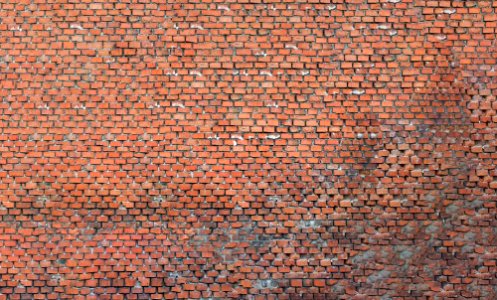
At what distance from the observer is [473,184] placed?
5.25 meters

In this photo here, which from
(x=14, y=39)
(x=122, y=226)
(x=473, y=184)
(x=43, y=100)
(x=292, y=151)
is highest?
(x=14, y=39)

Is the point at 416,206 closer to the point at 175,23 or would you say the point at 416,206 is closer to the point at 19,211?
the point at 175,23

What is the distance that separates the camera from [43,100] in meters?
5.31

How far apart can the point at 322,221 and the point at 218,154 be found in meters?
1.31

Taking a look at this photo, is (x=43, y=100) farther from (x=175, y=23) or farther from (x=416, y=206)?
(x=416, y=206)

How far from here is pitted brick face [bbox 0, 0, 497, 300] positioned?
17.1 ft

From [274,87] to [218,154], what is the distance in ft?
3.08

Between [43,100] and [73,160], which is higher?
[43,100]

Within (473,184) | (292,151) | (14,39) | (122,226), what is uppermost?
(14,39)

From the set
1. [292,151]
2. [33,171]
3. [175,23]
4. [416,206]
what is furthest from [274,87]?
[33,171]

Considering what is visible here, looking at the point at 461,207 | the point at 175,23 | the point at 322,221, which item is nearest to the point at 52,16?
the point at 175,23

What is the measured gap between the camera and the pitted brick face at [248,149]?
5.22 metres

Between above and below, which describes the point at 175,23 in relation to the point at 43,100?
above

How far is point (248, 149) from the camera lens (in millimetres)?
5293
